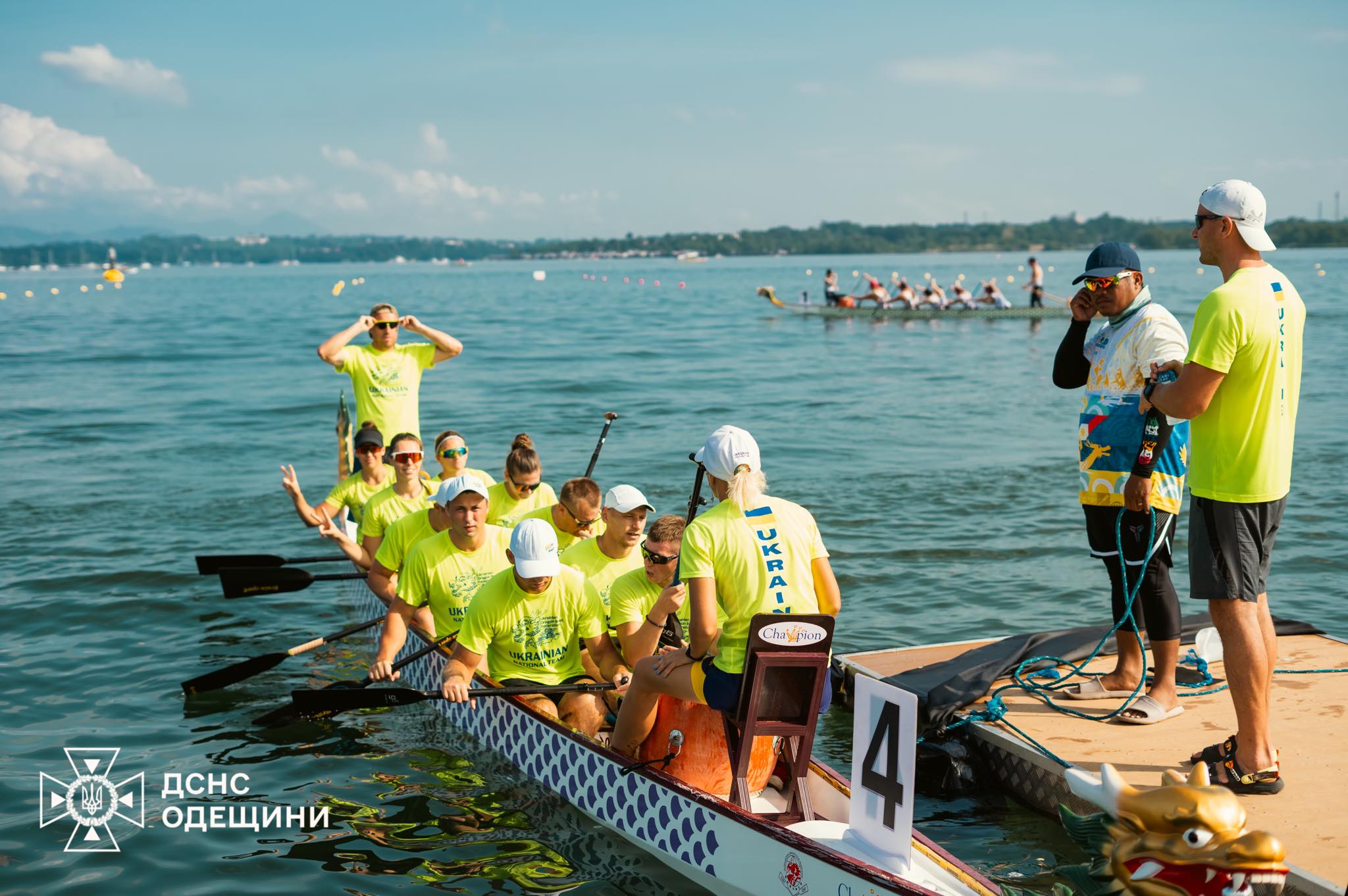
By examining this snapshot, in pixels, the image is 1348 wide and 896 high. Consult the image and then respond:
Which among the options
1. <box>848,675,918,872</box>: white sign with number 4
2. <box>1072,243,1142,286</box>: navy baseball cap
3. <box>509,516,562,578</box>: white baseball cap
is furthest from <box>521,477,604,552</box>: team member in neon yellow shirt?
<box>1072,243,1142,286</box>: navy baseball cap

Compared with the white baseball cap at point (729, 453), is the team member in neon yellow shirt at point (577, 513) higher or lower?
lower

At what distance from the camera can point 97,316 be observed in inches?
2208

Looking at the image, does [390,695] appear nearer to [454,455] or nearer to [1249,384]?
[454,455]

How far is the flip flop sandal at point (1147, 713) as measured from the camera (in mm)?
5883

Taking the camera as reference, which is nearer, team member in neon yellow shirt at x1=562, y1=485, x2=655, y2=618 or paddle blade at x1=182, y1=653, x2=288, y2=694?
team member in neon yellow shirt at x1=562, y1=485, x2=655, y2=618

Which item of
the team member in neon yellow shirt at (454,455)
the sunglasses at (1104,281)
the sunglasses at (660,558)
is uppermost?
the sunglasses at (1104,281)

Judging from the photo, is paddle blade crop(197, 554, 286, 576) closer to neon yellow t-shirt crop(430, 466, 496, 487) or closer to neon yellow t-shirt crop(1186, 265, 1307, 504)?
neon yellow t-shirt crop(430, 466, 496, 487)

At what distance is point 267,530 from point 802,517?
1061 cm

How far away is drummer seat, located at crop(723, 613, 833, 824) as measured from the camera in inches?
180

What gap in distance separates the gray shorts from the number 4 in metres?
1.45

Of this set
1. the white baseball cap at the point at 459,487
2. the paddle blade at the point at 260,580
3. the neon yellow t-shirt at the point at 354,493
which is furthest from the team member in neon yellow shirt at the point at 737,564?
the paddle blade at the point at 260,580

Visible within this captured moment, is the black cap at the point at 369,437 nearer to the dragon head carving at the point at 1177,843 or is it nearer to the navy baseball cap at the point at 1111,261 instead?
the navy baseball cap at the point at 1111,261

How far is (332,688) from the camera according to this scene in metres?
6.74

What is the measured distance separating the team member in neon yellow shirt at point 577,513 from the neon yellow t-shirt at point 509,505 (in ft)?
1.39
